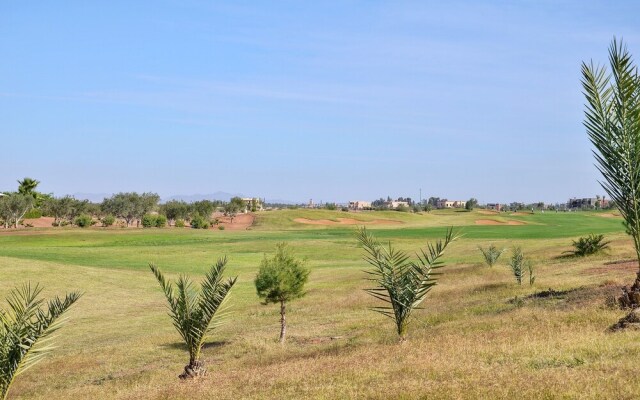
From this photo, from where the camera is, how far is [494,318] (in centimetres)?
2428

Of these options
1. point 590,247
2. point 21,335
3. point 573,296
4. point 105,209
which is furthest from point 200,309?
point 105,209

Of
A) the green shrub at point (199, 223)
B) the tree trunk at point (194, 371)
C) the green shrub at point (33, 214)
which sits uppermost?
the green shrub at point (33, 214)

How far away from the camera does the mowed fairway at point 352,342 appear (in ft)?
42.3

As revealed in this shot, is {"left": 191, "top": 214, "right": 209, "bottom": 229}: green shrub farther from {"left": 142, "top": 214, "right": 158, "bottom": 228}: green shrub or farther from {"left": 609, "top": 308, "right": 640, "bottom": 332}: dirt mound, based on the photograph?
{"left": 609, "top": 308, "right": 640, "bottom": 332}: dirt mound

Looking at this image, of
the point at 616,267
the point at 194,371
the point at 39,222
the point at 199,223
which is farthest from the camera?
the point at 199,223

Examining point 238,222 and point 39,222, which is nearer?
point 39,222

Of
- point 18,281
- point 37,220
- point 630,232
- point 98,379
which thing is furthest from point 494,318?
point 37,220

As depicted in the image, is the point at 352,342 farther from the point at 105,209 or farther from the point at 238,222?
the point at 105,209

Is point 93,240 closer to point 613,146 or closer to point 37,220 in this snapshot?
point 37,220

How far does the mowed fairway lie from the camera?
1291 cm

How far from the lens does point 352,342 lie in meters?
24.9

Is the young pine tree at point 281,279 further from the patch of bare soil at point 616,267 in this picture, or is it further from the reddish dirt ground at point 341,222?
the reddish dirt ground at point 341,222

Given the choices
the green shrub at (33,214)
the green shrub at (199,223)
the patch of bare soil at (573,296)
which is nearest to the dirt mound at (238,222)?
the green shrub at (199,223)

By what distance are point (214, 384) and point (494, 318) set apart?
1227cm
